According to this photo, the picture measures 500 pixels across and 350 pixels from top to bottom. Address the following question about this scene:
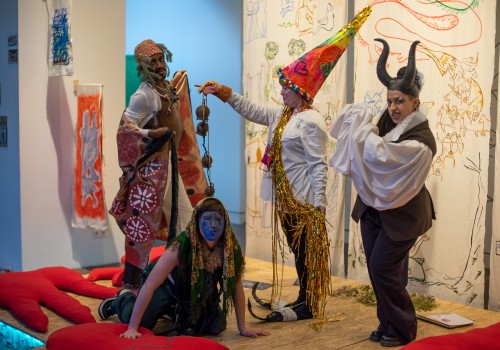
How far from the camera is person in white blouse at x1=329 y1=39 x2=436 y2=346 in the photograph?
3.76m

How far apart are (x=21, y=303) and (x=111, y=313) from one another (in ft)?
1.87

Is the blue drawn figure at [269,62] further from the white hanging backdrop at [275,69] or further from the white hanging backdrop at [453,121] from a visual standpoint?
the white hanging backdrop at [453,121]

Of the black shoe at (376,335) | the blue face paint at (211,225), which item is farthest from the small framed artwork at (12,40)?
the black shoe at (376,335)

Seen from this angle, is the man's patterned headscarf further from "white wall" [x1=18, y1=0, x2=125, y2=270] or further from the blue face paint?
"white wall" [x1=18, y1=0, x2=125, y2=270]

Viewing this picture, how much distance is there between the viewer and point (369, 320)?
4.47 m

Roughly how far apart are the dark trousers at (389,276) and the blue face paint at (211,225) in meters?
0.86

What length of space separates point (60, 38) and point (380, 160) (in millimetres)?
2884

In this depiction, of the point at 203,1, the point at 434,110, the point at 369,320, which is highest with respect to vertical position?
the point at 203,1

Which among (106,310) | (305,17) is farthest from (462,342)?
(305,17)

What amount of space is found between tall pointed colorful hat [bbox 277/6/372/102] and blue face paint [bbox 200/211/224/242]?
991 mm

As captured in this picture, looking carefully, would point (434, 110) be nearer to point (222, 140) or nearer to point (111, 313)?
point (111, 313)

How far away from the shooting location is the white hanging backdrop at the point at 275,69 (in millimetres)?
5625

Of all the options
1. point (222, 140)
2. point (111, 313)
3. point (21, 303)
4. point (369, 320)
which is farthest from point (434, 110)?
point (222, 140)

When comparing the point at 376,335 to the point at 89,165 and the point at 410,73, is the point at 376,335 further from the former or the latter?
the point at 89,165
